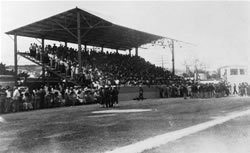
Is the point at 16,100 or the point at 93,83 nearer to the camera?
the point at 16,100

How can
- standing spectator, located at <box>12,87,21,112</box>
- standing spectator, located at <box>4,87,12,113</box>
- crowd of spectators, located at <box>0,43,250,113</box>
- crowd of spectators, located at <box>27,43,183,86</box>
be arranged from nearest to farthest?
standing spectator, located at <box>4,87,12,113</box>
standing spectator, located at <box>12,87,21,112</box>
crowd of spectators, located at <box>0,43,250,113</box>
crowd of spectators, located at <box>27,43,183,86</box>

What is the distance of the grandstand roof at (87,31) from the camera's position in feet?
101

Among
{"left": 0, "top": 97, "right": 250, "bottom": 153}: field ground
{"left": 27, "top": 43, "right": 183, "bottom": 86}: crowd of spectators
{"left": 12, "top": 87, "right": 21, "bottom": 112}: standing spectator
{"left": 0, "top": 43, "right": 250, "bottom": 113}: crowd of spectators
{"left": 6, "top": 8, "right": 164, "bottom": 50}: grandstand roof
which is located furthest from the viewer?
{"left": 27, "top": 43, "right": 183, "bottom": 86}: crowd of spectators

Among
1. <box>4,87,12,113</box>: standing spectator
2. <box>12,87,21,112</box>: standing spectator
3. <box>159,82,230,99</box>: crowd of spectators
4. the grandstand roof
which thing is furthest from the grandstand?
<box>4,87,12,113</box>: standing spectator

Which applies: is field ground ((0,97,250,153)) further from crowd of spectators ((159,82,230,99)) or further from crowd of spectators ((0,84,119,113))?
crowd of spectators ((159,82,230,99))

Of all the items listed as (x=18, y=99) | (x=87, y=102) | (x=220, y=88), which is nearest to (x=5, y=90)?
(x=18, y=99)

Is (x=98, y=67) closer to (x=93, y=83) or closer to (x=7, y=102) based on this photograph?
(x=93, y=83)

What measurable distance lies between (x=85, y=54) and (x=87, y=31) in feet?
20.5

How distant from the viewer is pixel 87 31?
102 ft

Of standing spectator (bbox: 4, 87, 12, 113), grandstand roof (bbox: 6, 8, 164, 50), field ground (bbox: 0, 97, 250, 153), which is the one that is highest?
grandstand roof (bbox: 6, 8, 164, 50)

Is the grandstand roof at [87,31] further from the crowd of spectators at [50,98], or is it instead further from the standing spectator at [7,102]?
the standing spectator at [7,102]

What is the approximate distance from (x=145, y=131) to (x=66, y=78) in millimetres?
21113

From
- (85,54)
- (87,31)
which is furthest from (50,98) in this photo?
(85,54)

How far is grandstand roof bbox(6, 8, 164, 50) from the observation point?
30.8 m
